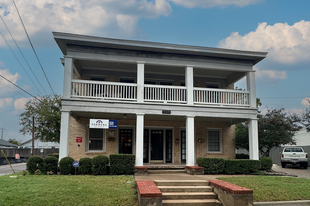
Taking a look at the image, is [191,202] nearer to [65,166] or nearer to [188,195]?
[188,195]

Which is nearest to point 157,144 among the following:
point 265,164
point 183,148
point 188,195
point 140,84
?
point 183,148

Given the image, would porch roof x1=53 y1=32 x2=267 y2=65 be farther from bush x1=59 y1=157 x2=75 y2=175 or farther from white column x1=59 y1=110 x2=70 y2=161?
bush x1=59 y1=157 x2=75 y2=175

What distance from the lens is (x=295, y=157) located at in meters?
20.3

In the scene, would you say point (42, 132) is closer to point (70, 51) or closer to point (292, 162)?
point (70, 51)

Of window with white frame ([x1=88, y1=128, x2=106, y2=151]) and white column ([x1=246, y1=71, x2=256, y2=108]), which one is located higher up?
white column ([x1=246, y1=71, x2=256, y2=108])

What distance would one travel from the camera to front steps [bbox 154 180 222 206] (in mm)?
8555

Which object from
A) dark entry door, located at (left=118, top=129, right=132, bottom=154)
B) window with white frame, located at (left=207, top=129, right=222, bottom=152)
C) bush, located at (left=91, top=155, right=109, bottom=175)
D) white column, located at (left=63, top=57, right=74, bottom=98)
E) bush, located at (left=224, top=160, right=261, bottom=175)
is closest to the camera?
bush, located at (left=91, top=155, right=109, bottom=175)

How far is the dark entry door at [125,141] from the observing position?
16433 mm

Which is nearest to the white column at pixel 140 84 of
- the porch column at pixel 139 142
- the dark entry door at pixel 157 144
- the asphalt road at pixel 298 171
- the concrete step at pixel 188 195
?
the porch column at pixel 139 142

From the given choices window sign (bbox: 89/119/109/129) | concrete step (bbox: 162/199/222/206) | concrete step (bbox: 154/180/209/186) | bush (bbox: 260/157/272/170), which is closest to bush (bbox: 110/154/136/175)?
window sign (bbox: 89/119/109/129)

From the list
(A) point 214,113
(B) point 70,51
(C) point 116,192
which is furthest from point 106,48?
(C) point 116,192

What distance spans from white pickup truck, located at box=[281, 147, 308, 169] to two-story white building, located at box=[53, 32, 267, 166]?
6.12m

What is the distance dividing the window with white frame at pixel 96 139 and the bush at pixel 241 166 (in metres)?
7.31

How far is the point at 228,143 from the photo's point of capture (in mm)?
17703
